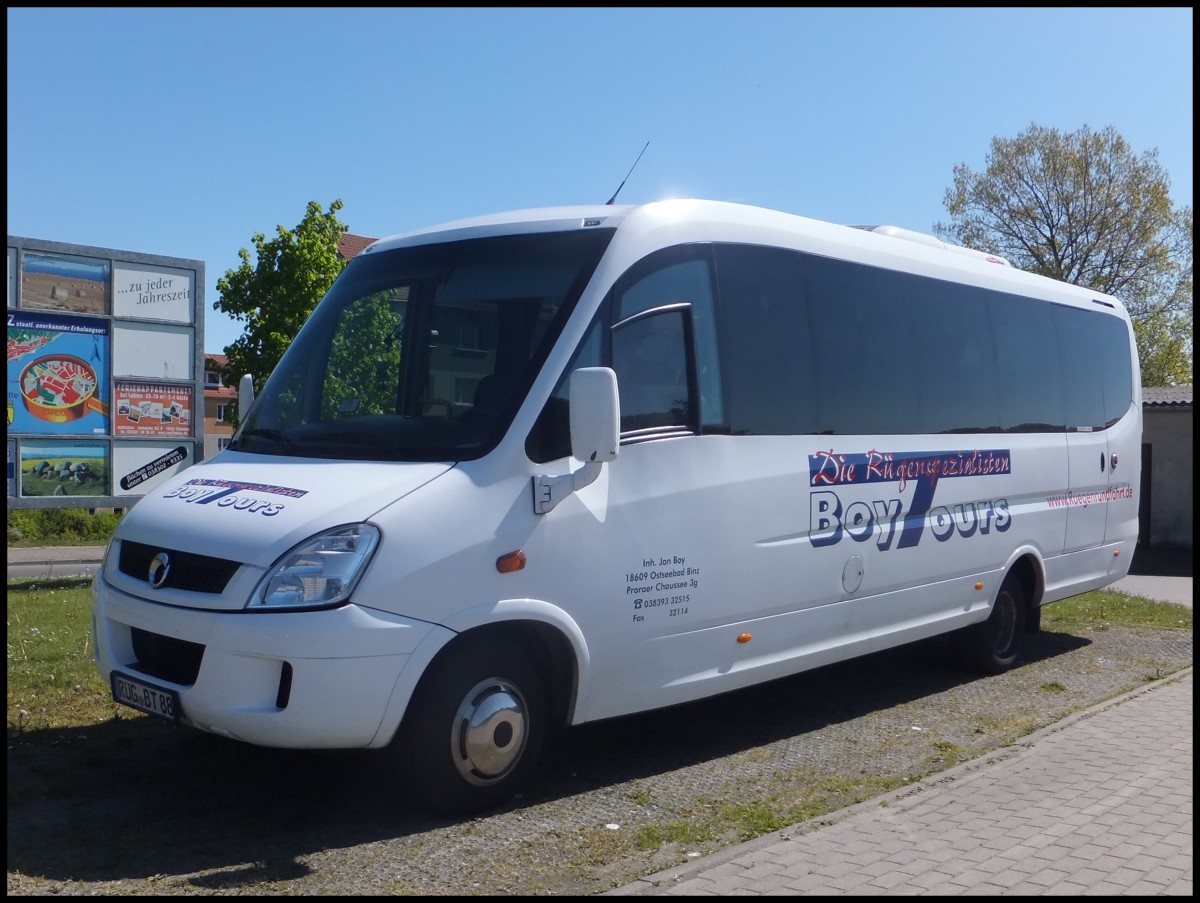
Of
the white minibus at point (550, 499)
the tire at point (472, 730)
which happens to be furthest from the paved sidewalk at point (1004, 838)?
the white minibus at point (550, 499)

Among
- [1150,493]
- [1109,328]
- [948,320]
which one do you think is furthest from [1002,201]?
[948,320]

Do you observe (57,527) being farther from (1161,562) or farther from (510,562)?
(510,562)

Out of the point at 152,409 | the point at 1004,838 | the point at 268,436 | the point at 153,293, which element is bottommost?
the point at 1004,838

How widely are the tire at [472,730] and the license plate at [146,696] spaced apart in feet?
3.35

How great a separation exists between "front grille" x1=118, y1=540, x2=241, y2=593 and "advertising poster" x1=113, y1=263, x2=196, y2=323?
995 cm

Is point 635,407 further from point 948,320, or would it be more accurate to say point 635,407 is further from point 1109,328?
point 1109,328

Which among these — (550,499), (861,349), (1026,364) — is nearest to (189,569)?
(550,499)

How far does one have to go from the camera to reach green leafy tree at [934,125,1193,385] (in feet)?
145

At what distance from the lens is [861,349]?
321 inches

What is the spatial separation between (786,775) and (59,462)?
10997mm

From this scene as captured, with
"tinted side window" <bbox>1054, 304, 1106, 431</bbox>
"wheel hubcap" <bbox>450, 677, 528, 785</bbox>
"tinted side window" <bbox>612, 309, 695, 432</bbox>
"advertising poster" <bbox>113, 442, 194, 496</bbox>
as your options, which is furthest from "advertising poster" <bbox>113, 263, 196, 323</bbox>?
"wheel hubcap" <bbox>450, 677, 528, 785</bbox>

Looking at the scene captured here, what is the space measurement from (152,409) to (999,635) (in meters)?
10.5

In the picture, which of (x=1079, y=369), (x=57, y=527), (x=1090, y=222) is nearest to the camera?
(x=1079, y=369)

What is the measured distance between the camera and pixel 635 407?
6.33 m
